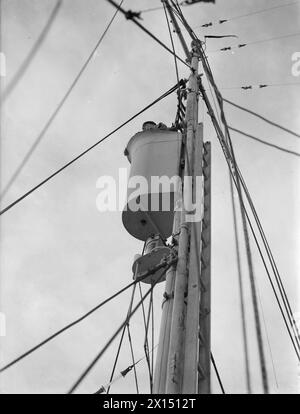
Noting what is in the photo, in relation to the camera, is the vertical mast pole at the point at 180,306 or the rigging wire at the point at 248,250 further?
the vertical mast pole at the point at 180,306

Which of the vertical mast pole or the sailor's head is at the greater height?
the sailor's head

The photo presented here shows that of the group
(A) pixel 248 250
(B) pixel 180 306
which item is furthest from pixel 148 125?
(B) pixel 180 306

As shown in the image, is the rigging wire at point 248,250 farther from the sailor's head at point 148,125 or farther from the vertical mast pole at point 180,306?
the sailor's head at point 148,125

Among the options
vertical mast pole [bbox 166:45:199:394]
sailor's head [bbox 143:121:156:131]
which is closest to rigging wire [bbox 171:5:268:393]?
vertical mast pole [bbox 166:45:199:394]

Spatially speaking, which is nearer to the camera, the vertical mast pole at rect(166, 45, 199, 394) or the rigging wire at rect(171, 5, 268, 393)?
the rigging wire at rect(171, 5, 268, 393)

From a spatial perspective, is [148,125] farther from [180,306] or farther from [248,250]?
[180,306]

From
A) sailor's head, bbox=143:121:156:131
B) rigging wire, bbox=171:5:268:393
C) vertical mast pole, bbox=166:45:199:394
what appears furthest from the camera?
sailor's head, bbox=143:121:156:131

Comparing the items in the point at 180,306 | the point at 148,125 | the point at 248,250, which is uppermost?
the point at 148,125

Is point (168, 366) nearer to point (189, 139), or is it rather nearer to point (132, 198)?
point (132, 198)

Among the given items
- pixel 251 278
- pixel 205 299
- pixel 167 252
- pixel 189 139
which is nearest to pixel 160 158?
pixel 189 139

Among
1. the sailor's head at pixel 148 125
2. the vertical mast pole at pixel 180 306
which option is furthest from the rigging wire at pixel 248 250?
the sailor's head at pixel 148 125

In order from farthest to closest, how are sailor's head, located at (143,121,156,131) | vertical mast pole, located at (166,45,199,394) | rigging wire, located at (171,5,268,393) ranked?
sailor's head, located at (143,121,156,131) → vertical mast pole, located at (166,45,199,394) → rigging wire, located at (171,5,268,393)

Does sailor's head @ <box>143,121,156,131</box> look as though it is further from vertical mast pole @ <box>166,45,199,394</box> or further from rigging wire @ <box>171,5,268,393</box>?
rigging wire @ <box>171,5,268,393</box>
